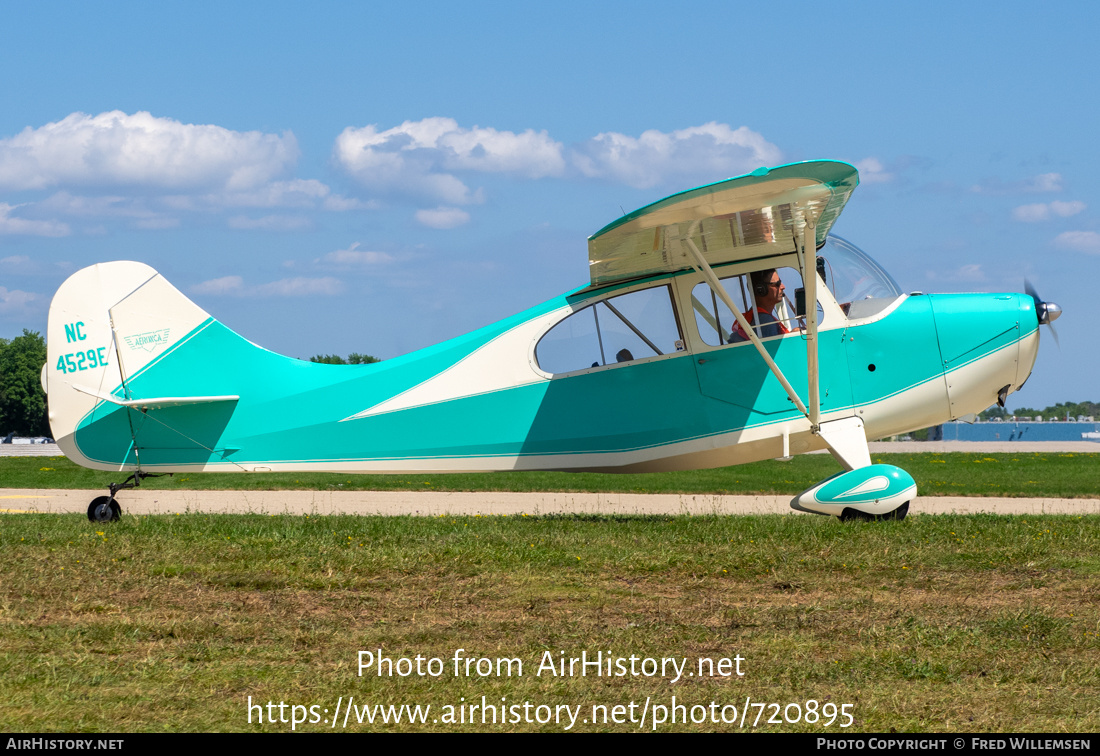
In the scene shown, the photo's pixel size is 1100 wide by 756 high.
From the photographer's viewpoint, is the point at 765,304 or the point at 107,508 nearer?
the point at 765,304

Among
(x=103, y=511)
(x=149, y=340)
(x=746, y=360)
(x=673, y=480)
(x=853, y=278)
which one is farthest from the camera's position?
(x=673, y=480)

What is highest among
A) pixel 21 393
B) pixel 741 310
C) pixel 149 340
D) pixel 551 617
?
pixel 21 393

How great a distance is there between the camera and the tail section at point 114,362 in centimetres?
967

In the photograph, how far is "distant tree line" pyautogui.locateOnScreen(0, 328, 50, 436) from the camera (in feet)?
273

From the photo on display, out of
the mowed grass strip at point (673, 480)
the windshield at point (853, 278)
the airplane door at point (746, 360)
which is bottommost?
the mowed grass strip at point (673, 480)

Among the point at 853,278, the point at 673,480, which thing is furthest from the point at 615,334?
the point at 673,480

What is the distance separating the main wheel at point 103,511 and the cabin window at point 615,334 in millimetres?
4798

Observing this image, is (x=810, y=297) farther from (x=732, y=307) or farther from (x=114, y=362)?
(x=114, y=362)

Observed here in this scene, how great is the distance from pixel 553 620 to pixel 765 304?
4.69 metres

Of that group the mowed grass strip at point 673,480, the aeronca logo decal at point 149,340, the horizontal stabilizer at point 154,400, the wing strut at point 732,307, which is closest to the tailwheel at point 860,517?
the wing strut at point 732,307

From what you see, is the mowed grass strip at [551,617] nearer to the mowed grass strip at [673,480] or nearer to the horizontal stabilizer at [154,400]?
the horizontal stabilizer at [154,400]

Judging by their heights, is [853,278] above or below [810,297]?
above

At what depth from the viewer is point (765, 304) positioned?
376 inches

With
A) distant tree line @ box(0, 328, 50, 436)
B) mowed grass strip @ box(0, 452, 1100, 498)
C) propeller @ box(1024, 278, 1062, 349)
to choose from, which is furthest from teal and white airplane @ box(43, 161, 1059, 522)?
distant tree line @ box(0, 328, 50, 436)
